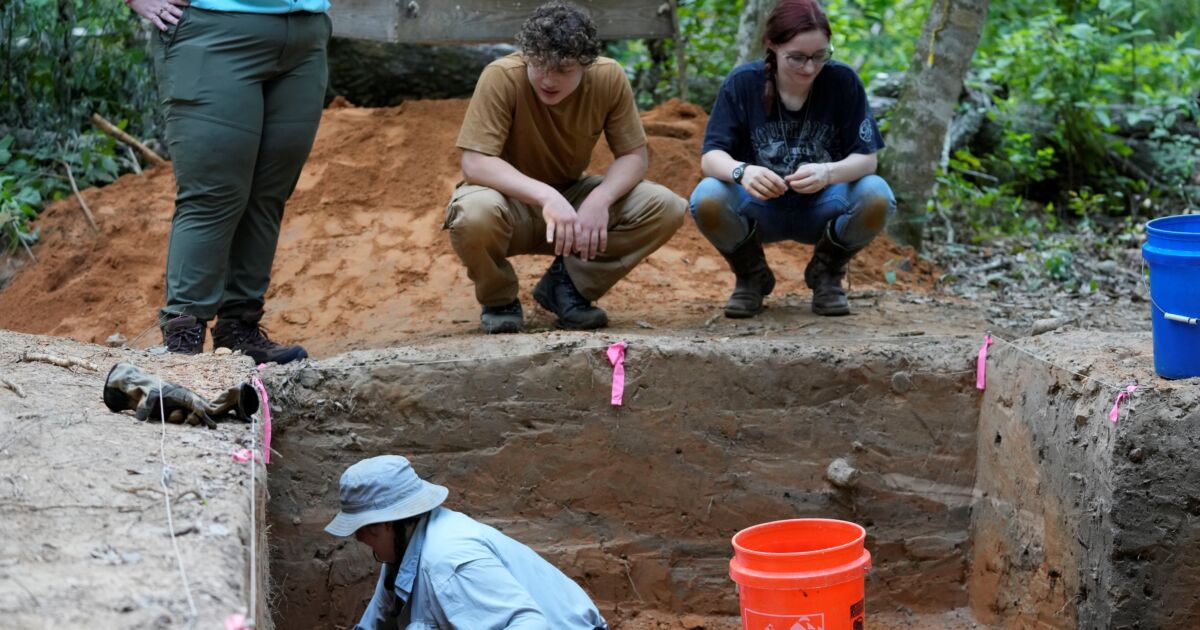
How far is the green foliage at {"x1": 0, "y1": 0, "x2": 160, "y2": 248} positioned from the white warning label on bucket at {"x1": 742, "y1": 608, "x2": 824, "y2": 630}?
428cm

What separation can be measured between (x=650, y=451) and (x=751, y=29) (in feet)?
10.9

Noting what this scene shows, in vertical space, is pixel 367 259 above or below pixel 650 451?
above

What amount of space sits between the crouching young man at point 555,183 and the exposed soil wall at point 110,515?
125 centimetres

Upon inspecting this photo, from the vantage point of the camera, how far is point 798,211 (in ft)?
14.8

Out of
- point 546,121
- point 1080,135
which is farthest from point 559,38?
point 1080,135

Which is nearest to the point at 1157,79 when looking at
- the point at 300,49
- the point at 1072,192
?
the point at 1072,192

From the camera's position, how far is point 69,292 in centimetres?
550

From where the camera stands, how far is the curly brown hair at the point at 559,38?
13.1ft

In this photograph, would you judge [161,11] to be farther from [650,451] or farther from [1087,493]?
[1087,493]

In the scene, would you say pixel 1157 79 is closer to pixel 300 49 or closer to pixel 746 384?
pixel 746 384

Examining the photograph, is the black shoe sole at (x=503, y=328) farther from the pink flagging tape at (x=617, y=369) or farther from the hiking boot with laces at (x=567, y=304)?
the pink flagging tape at (x=617, y=369)

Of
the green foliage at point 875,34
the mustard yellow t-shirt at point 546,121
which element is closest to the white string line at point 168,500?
the mustard yellow t-shirt at point 546,121

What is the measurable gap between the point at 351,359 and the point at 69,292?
2.25 meters

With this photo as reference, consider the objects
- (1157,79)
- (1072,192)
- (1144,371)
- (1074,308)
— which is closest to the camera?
(1144,371)
